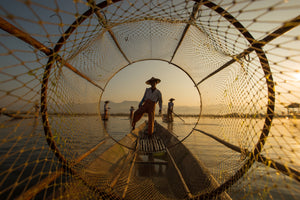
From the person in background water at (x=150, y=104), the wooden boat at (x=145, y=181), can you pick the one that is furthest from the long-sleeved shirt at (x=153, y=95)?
the wooden boat at (x=145, y=181)

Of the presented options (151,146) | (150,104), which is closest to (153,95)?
(150,104)

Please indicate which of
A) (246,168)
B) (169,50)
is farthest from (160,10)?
(246,168)

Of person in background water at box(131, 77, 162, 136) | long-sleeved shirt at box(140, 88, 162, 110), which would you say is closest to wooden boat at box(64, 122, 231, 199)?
person in background water at box(131, 77, 162, 136)

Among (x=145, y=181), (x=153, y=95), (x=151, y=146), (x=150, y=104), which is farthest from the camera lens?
(x=151, y=146)

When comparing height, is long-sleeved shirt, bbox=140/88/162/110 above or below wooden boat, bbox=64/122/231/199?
above

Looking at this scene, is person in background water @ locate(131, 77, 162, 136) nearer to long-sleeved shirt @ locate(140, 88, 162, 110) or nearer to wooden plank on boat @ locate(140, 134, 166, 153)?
long-sleeved shirt @ locate(140, 88, 162, 110)

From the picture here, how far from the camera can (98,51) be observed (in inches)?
109

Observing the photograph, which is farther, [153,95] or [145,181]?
[153,95]

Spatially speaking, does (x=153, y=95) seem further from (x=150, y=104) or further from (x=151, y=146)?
(x=151, y=146)

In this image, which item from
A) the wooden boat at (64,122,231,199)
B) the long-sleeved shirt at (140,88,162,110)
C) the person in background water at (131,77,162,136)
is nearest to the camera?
the wooden boat at (64,122,231,199)

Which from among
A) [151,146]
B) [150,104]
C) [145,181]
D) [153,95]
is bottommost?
[145,181]

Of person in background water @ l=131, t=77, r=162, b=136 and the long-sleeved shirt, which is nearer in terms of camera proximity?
person in background water @ l=131, t=77, r=162, b=136

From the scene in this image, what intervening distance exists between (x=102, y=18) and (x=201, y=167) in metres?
2.98

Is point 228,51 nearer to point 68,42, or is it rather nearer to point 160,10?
point 160,10
